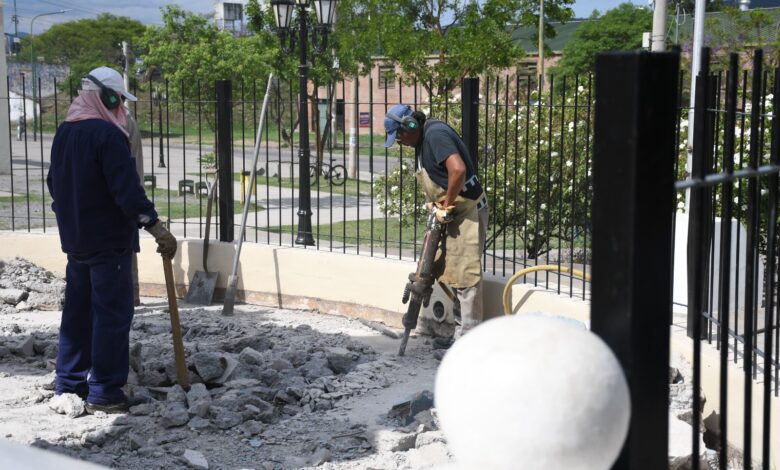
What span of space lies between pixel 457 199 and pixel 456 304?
3.48 ft

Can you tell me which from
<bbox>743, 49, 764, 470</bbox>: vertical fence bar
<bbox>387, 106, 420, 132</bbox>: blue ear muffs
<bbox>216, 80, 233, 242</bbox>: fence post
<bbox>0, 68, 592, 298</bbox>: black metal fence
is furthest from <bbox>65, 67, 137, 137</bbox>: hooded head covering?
<bbox>743, 49, 764, 470</bbox>: vertical fence bar

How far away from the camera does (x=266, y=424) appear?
→ 6211 millimetres

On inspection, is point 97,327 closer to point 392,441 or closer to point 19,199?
point 392,441

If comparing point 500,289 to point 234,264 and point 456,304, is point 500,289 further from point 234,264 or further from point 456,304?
point 234,264

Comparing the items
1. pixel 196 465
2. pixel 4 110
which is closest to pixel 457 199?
pixel 196 465

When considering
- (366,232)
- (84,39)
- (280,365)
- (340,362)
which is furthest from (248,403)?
(84,39)

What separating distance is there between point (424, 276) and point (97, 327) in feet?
8.29

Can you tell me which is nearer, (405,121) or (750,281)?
(750,281)

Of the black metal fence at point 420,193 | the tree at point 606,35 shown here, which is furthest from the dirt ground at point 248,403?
the tree at point 606,35

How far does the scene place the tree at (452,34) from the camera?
26734 millimetres

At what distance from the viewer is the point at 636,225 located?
1.71m

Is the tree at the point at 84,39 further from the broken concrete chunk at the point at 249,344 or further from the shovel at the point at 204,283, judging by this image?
the broken concrete chunk at the point at 249,344

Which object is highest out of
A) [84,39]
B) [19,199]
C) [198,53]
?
[84,39]

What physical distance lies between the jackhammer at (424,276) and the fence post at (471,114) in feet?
2.97
